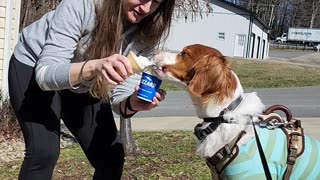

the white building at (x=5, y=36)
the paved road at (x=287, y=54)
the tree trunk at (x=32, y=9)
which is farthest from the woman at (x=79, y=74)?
the paved road at (x=287, y=54)

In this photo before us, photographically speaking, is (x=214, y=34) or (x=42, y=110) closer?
(x=42, y=110)

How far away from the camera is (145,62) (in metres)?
2.88

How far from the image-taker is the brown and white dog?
125 inches

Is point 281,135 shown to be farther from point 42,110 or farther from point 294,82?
point 294,82

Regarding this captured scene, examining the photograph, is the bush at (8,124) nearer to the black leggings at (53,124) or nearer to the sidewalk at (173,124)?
the sidewalk at (173,124)

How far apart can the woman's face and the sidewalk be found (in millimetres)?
5519

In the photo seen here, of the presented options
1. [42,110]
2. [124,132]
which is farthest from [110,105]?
[124,132]

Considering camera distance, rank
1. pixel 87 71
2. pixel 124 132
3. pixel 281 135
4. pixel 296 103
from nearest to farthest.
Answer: pixel 87 71, pixel 281 135, pixel 124 132, pixel 296 103

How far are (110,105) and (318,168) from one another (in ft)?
4.86

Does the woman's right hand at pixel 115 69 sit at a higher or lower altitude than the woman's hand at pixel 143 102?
higher

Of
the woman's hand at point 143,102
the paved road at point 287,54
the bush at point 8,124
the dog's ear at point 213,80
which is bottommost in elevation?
the paved road at point 287,54

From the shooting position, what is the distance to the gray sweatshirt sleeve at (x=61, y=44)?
2779 mm

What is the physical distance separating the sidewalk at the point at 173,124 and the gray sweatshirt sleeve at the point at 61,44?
18.6ft

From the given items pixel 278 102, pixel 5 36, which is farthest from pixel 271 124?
pixel 278 102
